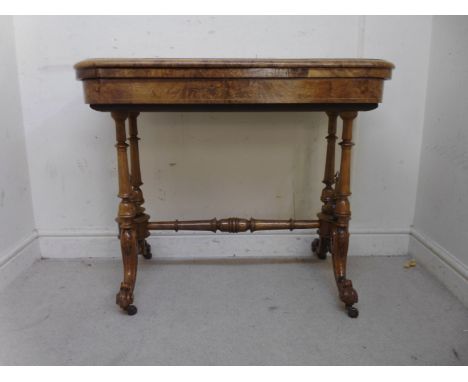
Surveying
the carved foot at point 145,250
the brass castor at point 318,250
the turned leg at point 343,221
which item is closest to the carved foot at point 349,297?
the turned leg at point 343,221

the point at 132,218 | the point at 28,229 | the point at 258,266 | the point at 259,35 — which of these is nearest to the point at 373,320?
the point at 258,266

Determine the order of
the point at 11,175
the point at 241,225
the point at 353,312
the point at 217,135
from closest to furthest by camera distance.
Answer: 1. the point at 353,312
2. the point at 241,225
3. the point at 11,175
4. the point at 217,135

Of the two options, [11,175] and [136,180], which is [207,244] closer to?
[136,180]

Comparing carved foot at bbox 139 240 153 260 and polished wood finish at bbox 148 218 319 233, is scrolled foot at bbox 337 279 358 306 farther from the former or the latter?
carved foot at bbox 139 240 153 260

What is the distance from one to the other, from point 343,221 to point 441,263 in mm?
550

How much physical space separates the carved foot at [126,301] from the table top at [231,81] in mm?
649

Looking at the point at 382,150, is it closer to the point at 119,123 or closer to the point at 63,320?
the point at 119,123

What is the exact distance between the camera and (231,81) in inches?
47.1

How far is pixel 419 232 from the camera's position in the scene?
1857 millimetres

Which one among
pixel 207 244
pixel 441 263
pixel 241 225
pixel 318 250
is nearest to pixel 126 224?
pixel 241 225

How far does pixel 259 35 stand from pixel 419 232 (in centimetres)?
116

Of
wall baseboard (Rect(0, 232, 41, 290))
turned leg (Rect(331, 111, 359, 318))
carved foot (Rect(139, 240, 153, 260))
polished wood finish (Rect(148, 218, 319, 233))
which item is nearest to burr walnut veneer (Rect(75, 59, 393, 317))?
turned leg (Rect(331, 111, 359, 318))

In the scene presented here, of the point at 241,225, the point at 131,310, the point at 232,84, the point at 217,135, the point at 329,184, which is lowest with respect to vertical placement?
the point at 131,310

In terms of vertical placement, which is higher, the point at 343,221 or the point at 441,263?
the point at 343,221
